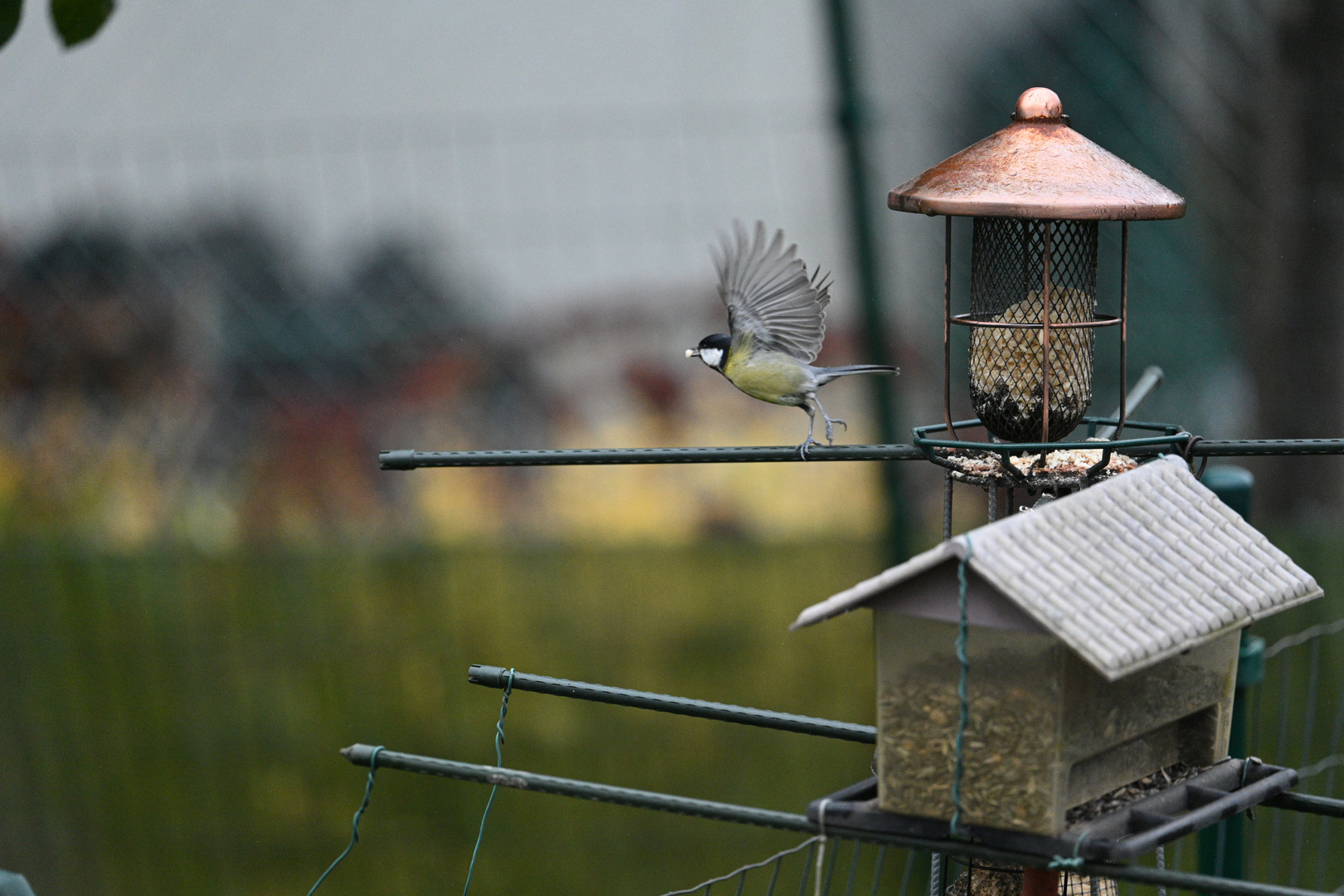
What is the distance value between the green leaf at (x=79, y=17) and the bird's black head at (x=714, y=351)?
3.07ft

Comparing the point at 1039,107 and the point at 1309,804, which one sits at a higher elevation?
the point at 1039,107

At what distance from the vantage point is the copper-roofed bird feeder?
1530mm

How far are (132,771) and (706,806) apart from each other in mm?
2716

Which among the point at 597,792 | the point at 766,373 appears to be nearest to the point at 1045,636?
the point at 597,792

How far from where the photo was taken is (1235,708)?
2340 mm

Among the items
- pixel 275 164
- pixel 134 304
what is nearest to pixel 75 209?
pixel 134 304

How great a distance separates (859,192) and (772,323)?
872 mm

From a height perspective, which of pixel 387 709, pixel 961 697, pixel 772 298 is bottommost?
pixel 387 709

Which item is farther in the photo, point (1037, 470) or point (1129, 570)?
point (1037, 470)

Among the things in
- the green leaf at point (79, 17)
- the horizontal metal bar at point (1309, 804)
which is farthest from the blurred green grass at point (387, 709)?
the green leaf at point (79, 17)

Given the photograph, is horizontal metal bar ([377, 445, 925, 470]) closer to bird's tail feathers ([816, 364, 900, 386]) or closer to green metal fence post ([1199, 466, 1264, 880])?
bird's tail feathers ([816, 364, 900, 386])

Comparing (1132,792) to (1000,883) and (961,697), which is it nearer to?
(961,697)

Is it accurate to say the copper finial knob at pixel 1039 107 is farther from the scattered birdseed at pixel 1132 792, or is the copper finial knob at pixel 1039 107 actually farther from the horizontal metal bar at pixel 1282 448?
the scattered birdseed at pixel 1132 792

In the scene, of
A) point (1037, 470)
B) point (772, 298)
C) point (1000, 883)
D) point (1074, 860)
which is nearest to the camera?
point (1074, 860)
